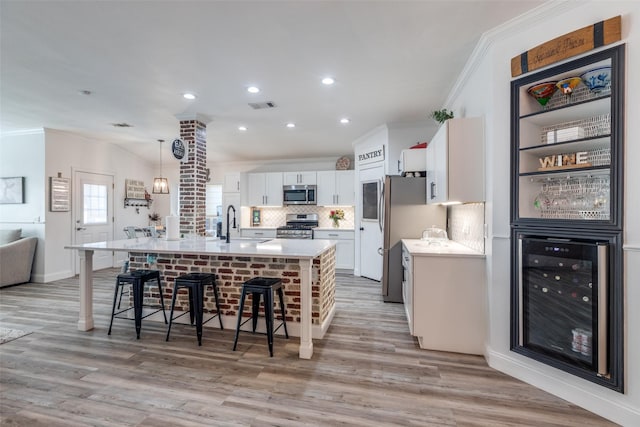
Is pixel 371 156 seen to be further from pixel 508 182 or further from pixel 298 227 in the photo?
pixel 508 182

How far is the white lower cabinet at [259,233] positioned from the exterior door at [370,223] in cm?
227

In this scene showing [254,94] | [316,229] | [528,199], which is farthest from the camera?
[316,229]

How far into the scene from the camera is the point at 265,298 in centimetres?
274

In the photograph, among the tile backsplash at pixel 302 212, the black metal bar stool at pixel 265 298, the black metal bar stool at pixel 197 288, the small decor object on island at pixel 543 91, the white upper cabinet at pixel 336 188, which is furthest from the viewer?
the tile backsplash at pixel 302 212

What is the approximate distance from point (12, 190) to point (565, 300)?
8255 mm

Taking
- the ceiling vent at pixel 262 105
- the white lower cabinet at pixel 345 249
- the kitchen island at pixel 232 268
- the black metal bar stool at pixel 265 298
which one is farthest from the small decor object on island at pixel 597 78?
the white lower cabinet at pixel 345 249

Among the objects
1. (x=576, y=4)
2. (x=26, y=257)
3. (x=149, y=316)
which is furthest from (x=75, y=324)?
(x=576, y=4)

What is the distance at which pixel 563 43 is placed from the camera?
6.81ft

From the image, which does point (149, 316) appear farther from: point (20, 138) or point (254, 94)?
point (20, 138)

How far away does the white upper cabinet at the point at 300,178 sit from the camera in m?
6.89

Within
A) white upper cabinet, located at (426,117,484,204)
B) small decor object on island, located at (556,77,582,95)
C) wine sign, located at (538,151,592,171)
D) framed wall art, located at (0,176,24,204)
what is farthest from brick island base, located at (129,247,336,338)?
framed wall art, located at (0,176,24,204)

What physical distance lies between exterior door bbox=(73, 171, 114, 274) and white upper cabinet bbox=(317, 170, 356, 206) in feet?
15.5

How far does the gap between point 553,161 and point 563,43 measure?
2.64 ft

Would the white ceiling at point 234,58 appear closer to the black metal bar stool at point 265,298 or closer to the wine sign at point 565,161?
the wine sign at point 565,161
